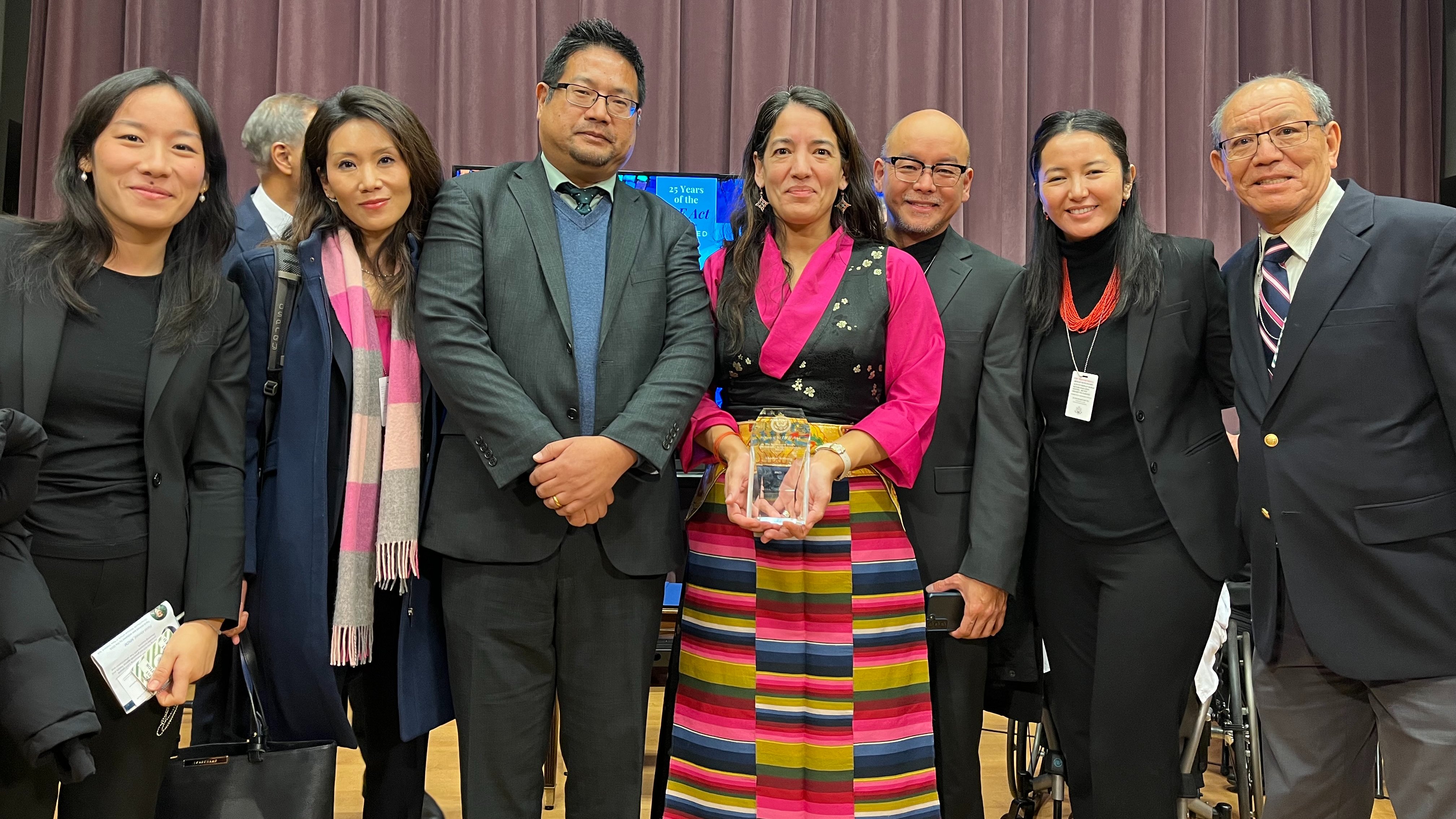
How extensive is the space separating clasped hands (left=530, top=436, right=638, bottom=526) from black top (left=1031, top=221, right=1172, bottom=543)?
97cm

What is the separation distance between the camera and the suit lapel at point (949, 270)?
7.98 ft

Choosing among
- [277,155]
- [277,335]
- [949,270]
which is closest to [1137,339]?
[949,270]

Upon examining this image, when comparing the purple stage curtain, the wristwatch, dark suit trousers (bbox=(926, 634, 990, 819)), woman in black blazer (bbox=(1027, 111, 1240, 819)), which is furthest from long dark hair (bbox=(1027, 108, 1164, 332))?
the purple stage curtain

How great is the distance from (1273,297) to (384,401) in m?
1.78

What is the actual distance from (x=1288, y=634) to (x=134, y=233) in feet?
7.44

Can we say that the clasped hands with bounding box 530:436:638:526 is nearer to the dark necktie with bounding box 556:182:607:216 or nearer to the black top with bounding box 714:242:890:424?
the black top with bounding box 714:242:890:424

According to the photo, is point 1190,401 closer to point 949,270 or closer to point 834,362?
point 949,270

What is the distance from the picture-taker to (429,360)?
1976mm

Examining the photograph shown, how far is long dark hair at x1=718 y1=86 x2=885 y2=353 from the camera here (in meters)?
2.19

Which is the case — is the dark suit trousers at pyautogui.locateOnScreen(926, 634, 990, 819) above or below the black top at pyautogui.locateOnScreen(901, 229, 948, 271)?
below

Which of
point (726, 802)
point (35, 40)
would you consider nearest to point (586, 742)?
point (726, 802)

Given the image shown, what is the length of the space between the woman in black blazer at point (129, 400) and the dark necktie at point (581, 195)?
2.16 feet

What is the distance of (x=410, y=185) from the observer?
2.14 m

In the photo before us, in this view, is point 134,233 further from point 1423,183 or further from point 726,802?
point 1423,183
